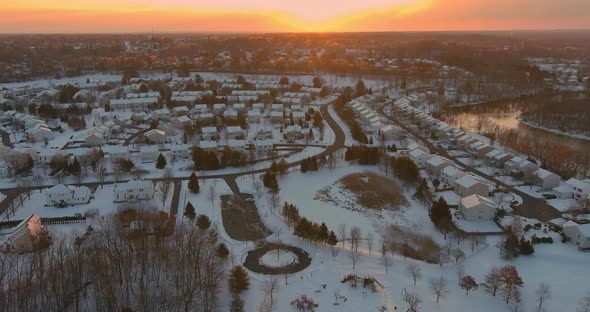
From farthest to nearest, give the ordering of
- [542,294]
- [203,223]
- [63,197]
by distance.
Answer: [63,197] → [203,223] → [542,294]

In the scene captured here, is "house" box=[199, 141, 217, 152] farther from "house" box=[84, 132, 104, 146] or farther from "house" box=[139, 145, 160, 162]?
"house" box=[84, 132, 104, 146]

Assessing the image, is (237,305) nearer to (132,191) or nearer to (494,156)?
(132,191)

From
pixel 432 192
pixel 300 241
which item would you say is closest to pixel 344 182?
pixel 432 192

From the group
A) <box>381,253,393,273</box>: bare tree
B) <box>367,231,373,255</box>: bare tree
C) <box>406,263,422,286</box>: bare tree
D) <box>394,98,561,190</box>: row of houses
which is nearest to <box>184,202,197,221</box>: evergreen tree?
<box>367,231,373,255</box>: bare tree

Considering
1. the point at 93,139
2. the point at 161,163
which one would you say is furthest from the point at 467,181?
the point at 93,139

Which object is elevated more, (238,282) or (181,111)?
(181,111)

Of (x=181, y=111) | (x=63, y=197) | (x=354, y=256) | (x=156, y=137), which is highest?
(x=181, y=111)

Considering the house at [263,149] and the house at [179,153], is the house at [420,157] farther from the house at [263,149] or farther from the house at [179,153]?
the house at [179,153]
